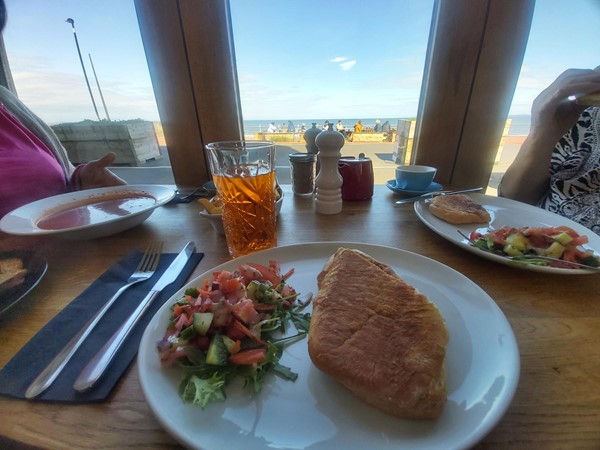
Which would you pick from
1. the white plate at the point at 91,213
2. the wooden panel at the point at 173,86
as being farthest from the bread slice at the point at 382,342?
the wooden panel at the point at 173,86

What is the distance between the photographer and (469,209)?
98 cm

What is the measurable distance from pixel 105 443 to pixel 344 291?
0.40 m

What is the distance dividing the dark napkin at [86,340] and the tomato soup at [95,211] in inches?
13.2

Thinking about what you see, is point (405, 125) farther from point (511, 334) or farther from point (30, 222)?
point (30, 222)

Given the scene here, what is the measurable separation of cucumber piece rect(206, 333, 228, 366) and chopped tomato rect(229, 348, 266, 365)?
1cm

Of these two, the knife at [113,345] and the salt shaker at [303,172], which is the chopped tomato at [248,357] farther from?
the salt shaker at [303,172]

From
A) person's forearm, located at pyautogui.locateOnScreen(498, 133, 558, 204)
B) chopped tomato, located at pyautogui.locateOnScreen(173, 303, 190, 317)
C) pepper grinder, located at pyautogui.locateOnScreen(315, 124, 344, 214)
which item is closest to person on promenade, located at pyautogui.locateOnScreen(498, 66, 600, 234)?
person's forearm, located at pyautogui.locateOnScreen(498, 133, 558, 204)

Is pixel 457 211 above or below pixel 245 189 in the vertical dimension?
below

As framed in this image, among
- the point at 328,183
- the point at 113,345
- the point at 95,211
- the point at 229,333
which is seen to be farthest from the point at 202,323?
the point at 95,211

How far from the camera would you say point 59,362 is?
43cm

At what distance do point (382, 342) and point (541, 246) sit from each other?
624 mm

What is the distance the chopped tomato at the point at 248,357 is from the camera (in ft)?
1.38

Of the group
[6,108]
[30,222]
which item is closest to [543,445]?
[30,222]

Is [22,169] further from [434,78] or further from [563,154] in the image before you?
[563,154]
